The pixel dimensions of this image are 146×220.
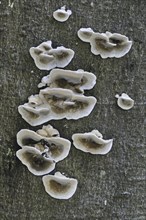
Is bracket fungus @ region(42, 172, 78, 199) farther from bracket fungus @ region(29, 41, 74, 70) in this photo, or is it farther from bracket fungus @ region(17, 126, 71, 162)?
bracket fungus @ region(29, 41, 74, 70)

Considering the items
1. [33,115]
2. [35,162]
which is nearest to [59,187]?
[35,162]

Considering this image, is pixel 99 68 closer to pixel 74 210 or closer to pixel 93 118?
pixel 93 118

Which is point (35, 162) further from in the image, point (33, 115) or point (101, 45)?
point (101, 45)

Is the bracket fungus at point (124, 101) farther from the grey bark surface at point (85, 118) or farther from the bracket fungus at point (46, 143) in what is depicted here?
the bracket fungus at point (46, 143)

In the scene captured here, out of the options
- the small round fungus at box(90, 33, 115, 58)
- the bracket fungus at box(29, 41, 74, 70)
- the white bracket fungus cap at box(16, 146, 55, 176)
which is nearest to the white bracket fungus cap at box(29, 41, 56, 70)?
the bracket fungus at box(29, 41, 74, 70)

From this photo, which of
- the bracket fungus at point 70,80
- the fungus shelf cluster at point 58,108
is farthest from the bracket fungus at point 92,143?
the bracket fungus at point 70,80
